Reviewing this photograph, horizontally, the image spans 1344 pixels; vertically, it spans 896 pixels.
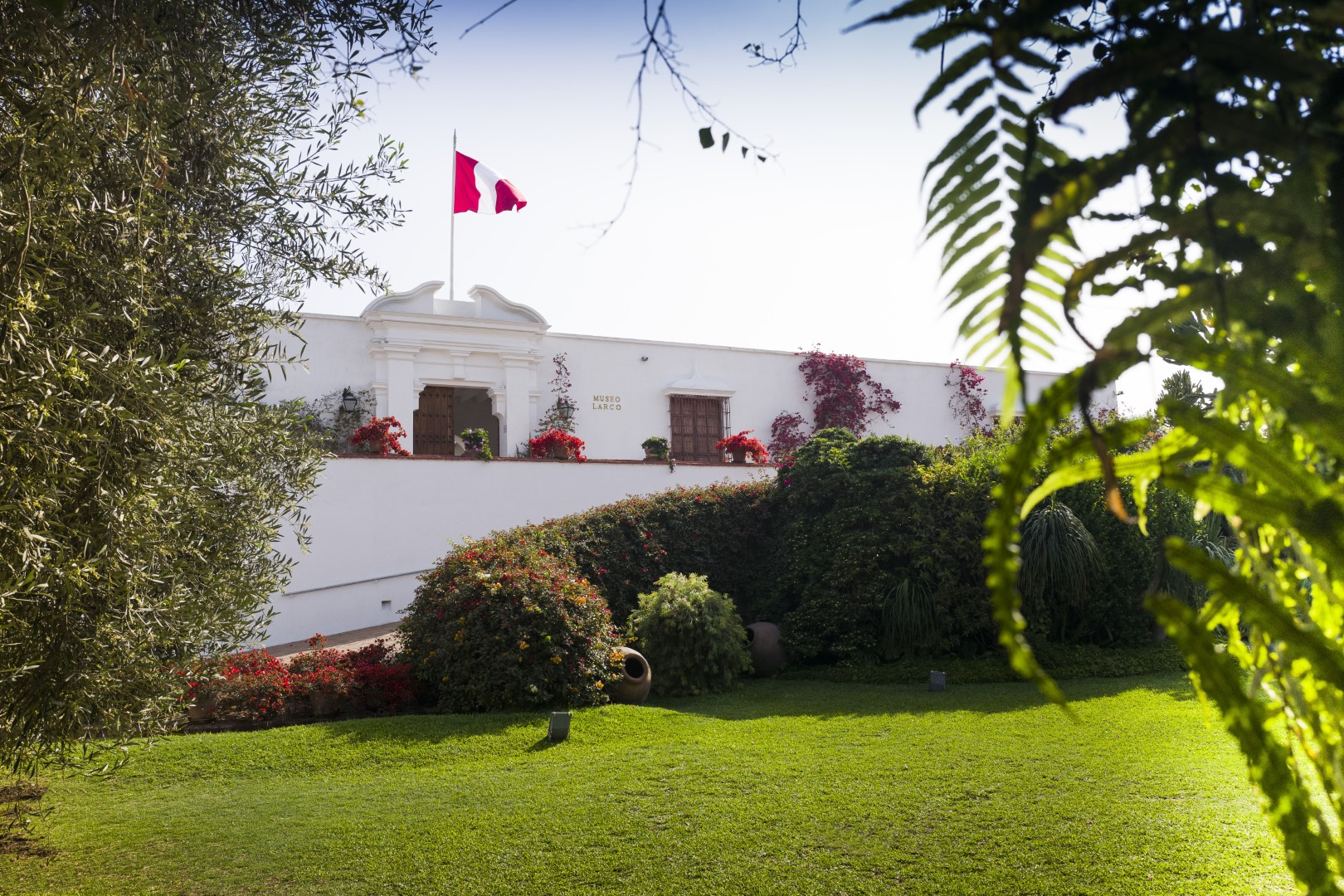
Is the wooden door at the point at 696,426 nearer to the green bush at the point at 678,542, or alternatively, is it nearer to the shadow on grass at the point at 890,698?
the green bush at the point at 678,542

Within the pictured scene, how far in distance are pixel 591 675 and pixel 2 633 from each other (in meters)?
6.02

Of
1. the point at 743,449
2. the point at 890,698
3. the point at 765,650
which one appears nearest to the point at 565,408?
the point at 743,449

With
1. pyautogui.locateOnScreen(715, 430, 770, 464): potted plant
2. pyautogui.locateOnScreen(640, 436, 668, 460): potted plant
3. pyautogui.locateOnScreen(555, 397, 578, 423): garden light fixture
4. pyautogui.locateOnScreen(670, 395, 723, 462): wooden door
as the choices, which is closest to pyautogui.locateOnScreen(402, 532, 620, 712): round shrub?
pyautogui.locateOnScreen(640, 436, 668, 460): potted plant

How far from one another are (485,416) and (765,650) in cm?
1303

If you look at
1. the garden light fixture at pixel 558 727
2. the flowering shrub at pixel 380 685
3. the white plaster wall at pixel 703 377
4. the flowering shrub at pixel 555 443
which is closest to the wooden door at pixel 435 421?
the white plaster wall at pixel 703 377

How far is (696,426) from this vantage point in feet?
65.3

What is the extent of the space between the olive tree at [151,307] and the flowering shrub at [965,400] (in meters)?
18.5

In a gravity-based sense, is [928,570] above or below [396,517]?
below

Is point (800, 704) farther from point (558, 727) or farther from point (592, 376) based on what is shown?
point (592, 376)

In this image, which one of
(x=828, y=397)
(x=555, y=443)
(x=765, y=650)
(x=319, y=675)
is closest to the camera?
(x=319, y=675)

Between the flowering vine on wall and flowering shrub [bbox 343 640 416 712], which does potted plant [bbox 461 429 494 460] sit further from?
the flowering vine on wall

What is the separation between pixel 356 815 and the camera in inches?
235

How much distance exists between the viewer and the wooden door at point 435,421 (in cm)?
1841

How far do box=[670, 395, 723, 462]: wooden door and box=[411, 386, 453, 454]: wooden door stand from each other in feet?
15.6
